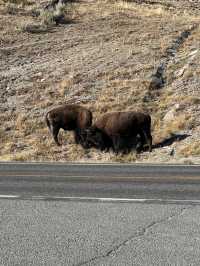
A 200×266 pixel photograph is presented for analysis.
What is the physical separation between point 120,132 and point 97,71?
956 centimetres

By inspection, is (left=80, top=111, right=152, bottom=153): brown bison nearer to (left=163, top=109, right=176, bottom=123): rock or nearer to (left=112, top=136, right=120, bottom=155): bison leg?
(left=112, top=136, right=120, bottom=155): bison leg

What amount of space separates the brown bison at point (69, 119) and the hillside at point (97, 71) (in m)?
0.60

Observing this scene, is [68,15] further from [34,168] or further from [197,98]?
[34,168]

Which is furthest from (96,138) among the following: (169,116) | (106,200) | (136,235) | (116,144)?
(136,235)

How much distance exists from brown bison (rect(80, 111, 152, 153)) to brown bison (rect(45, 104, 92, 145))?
2.70 ft

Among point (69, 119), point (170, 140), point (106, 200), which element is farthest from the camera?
point (69, 119)

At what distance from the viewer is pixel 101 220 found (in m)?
9.72

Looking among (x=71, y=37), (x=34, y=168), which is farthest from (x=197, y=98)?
(x=71, y=37)

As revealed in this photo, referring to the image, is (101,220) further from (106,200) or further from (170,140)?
(170,140)

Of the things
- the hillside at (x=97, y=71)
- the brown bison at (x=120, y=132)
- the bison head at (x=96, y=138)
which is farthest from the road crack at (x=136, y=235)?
the bison head at (x=96, y=138)

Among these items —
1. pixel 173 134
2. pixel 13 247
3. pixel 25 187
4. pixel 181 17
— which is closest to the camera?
pixel 13 247

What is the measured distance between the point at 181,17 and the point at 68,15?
7485 mm

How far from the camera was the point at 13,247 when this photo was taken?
8.11m

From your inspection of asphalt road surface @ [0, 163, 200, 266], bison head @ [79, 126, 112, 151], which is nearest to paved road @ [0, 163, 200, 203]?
asphalt road surface @ [0, 163, 200, 266]
